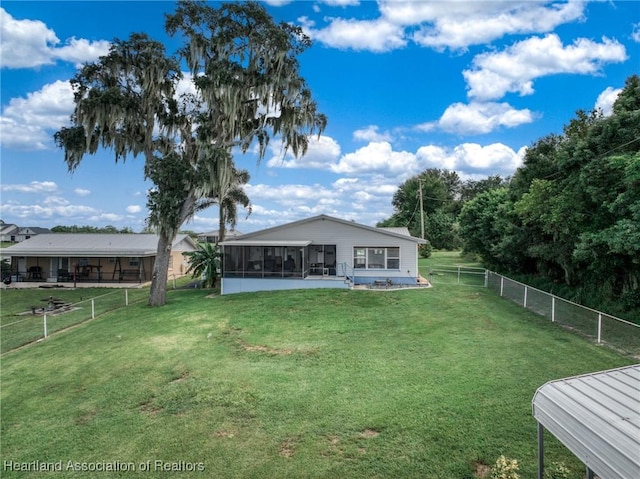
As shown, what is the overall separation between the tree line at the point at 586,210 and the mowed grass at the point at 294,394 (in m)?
3.17

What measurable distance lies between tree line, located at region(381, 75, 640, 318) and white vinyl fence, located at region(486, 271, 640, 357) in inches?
72.5

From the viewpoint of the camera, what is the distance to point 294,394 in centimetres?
671

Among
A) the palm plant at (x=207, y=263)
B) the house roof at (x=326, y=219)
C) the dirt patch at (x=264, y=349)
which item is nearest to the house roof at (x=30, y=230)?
the palm plant at (x=207, y=263)

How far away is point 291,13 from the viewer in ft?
56.0

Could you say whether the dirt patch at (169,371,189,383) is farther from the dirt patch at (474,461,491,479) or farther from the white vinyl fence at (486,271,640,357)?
the white vinyl fence at (486,271,640,357)

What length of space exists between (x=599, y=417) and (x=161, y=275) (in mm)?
16315

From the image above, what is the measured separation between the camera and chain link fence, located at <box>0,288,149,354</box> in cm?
1173

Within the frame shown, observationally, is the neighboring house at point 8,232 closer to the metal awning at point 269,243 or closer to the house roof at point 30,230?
the house roof at point 30,230

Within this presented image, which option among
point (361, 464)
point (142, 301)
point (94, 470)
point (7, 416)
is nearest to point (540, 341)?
point (361, 464)

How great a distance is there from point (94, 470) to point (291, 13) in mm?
18344

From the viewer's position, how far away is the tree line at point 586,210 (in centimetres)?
1029

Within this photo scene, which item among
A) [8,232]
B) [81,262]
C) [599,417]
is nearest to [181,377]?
[599,417]

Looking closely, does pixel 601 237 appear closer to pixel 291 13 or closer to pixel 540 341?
pixel 540 341

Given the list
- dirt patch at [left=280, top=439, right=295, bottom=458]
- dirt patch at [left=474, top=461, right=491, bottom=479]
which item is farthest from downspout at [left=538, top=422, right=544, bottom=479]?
dirt patch at [left=280, top=439, right=295, bottom=458]
